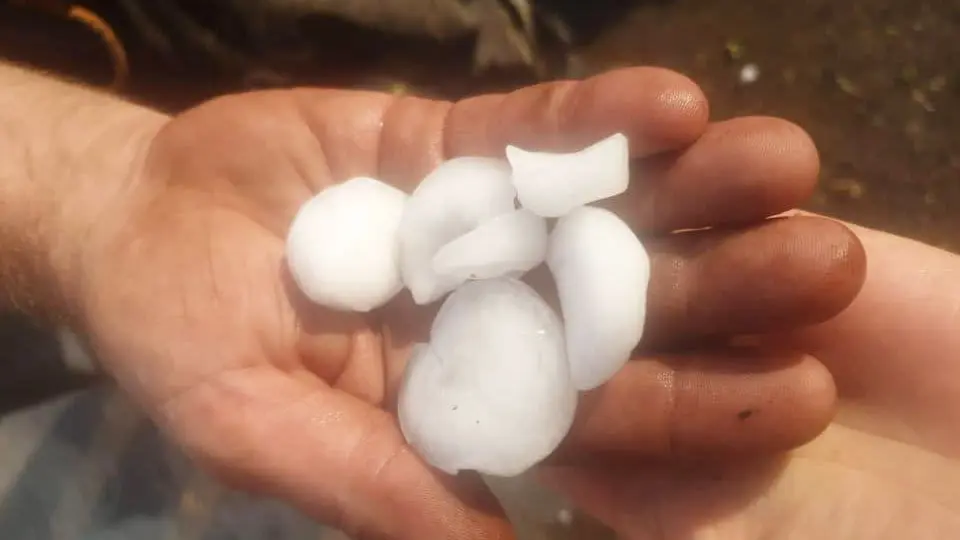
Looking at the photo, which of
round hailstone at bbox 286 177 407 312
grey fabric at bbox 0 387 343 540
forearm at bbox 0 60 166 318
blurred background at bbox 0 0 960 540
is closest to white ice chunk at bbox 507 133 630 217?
round hailstone at bbox 286 177 407 312

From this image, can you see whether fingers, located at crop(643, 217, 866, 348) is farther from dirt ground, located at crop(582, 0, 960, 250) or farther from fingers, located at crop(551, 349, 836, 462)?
dirt ground, located at crop(582, 0, 960, 250)

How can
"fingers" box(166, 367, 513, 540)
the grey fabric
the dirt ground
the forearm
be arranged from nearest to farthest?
1. "fingers" box(166, 367, 513, 540)
2. the forearm
3. the grey fabric
4. the dirt ground

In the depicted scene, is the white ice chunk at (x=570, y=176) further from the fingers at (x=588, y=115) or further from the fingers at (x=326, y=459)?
the fingers at (x=326, y=459)

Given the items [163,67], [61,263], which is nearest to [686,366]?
[61,263]

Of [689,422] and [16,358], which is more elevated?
[689,422]

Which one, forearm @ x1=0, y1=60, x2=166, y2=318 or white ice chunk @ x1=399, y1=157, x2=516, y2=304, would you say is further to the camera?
forearm @ x1=0, y1=60, x2=166, y2=318

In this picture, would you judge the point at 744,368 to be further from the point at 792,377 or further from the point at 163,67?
the point at 163,67
